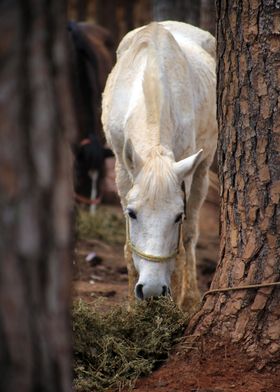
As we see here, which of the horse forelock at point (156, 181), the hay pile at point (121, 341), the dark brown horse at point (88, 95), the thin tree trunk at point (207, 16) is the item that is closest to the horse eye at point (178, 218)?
the horse forelock at point (156, 181)

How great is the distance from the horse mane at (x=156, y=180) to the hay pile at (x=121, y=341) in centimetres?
60

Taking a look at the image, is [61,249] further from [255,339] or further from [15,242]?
[255,339]

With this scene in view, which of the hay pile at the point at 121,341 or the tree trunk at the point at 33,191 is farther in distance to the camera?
the hay pile at the point at 121,341

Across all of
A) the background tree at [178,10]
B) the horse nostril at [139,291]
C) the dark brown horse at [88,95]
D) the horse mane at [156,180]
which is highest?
the horse mane at [156,180]

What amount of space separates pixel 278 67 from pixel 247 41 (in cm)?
19

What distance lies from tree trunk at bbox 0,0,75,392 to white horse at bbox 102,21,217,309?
264cm

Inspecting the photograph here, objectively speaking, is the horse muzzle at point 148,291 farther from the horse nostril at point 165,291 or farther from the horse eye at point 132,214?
the horse eye at point 132,214

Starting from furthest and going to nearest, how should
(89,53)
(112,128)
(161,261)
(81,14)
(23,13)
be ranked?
(81,14) → (89,53) → (112,128) → (161,261) → (23,13)

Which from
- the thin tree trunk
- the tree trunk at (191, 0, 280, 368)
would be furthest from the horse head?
the thin tree trunk

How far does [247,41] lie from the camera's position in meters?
3.73

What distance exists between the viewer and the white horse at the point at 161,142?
463 cm

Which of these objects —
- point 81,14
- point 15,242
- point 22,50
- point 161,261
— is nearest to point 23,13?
point 22,50

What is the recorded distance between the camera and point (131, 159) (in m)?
4.91

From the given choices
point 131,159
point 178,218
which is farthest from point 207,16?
point 178,218
